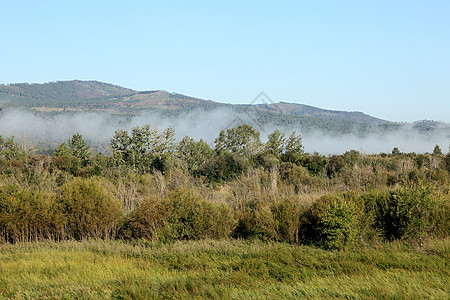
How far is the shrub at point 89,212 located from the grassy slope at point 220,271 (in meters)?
1.76

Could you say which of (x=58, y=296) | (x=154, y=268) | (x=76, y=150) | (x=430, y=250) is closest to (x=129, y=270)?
(x=154, y=268)

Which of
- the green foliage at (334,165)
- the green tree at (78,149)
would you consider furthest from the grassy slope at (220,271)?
the green tree at (78,149)

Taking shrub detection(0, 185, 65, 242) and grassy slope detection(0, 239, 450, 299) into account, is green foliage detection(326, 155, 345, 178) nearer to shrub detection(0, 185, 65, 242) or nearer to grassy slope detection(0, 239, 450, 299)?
grassy slope detection(0, 239, 450, 299)

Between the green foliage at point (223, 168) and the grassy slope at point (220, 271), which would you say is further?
the green foliage at point (223, 168)

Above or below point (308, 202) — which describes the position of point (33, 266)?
below

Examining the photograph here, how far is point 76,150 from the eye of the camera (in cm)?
6009

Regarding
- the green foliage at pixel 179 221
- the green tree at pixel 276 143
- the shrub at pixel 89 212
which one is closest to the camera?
the green foliage at pixel 179 221

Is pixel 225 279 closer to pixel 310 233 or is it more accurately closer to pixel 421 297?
pixel 421 297

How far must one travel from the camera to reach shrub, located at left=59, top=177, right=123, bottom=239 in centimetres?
1611

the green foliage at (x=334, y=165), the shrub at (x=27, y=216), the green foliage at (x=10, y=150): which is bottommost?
the green foliage at (x=10, y=150)

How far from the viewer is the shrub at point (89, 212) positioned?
52.9 feet

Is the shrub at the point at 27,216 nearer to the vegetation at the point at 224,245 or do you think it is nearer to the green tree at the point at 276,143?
the vegetation at the point at 224,245

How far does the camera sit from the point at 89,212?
16.1 meters

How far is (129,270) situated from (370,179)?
1997 cm
